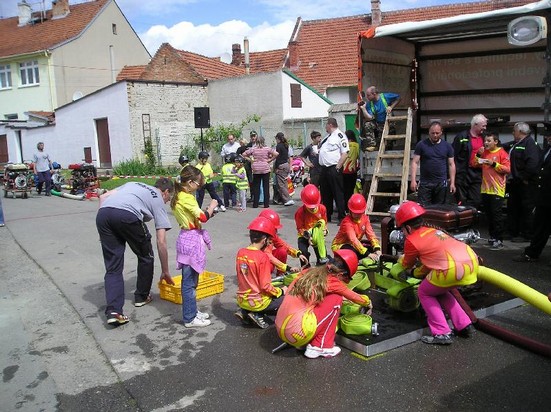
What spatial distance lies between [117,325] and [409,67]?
8972 mm

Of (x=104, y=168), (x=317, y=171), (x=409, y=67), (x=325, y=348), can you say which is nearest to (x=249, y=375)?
(x=325, y=348)

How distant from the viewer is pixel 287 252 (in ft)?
20.6

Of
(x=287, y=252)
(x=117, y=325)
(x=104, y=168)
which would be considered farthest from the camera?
(x=104, y=168)

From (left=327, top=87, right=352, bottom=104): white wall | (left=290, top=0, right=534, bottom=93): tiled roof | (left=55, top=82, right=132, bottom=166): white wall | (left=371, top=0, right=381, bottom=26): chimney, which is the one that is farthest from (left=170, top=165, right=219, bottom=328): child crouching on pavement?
(left=371, top=0, right=381, bottom=26): chimney

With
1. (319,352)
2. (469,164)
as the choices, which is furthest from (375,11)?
(319,352)

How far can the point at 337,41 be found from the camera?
30.7 m

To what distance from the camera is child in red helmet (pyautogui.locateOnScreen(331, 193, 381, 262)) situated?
6.28 m

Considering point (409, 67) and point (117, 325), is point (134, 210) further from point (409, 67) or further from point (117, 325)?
point (409, 67)

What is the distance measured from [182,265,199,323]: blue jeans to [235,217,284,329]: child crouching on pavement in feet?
1.62

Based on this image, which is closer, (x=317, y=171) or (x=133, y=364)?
(x=133, y=364)

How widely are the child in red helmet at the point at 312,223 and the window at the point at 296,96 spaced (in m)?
17.8

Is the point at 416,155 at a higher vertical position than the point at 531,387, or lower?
higher

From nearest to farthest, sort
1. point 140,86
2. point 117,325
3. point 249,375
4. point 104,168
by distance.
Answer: point 249,375, point 117,325, point 140,86, point 104,168

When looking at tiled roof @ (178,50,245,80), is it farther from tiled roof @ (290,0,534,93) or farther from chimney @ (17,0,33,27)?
chimney @ (17,0,33,27)
